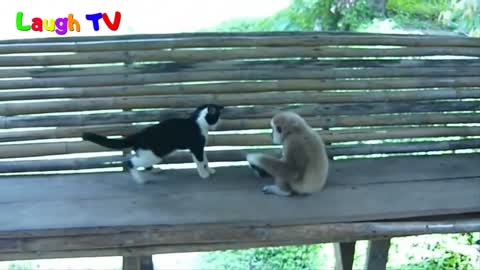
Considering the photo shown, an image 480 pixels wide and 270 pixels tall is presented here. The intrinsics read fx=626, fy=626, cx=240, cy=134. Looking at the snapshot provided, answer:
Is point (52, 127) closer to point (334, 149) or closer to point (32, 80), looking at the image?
point (32, 80)

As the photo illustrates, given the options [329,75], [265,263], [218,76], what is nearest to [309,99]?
[329,75]

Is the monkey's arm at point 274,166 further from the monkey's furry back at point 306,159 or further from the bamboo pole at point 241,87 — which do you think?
the bamboo pole at point 241,87

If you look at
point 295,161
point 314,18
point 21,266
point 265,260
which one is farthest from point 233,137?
point 314,18

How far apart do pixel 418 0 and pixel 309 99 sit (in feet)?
11.8

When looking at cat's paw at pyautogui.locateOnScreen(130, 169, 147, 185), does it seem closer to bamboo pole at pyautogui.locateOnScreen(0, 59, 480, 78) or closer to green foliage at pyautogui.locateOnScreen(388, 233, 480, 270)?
bamboo pole at pyautogui.locateOnScreen(0, 59, 480, 78)

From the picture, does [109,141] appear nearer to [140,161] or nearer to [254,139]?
[140,161]

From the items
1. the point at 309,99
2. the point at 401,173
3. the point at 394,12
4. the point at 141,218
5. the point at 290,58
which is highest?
the point at 394,12

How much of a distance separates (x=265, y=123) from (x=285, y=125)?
1.03ft

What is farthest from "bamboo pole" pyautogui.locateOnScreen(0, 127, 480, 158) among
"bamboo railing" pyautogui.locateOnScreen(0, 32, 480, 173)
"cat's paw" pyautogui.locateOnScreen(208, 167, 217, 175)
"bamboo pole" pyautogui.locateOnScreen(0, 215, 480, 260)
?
"bamboo pole" pyautogui.locateOnScreen(0, 215, 480, 260)

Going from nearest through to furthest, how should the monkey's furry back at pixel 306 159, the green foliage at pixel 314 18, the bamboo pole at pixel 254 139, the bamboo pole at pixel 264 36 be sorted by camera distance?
the monkey's furry back at pixel 306 159
the bamboo pole at pixel 254 139
the bamboo pole at pixel 264 36
the green foliage at pixel 314 18

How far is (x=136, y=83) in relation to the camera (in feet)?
7.79

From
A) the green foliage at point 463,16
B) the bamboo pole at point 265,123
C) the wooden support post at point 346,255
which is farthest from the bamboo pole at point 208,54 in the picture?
the green foliage at point 463,16

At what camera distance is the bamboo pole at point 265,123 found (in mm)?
2283

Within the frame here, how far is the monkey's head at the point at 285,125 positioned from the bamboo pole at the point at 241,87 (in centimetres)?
34
